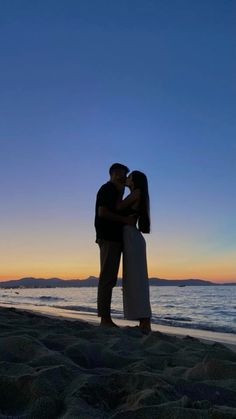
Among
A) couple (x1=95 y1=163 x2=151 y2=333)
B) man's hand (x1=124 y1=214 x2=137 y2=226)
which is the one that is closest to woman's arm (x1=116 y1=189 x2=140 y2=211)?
couple (x1=95 y1=163 x2=151 y2=333)

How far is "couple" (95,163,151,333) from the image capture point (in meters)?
5.19

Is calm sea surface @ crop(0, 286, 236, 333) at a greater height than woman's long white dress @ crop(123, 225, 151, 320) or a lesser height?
lesser

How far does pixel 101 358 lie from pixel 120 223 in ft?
8.82

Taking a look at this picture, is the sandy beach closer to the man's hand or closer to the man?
the man

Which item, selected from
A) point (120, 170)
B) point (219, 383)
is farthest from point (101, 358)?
point (120, 170)

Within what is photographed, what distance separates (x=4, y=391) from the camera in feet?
6.22

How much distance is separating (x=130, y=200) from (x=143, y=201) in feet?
0.52

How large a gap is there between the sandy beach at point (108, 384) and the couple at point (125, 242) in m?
2.02

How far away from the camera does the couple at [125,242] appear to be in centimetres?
519

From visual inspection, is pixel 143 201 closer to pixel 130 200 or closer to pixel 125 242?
pixel 130 200

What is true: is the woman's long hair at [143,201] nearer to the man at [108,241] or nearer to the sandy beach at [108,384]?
the man at [108,241]

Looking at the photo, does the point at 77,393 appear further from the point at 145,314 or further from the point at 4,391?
the point at 145,314

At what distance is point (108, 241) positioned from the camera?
5.35 m

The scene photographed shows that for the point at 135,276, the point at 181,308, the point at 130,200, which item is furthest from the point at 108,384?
the point at 181,308
